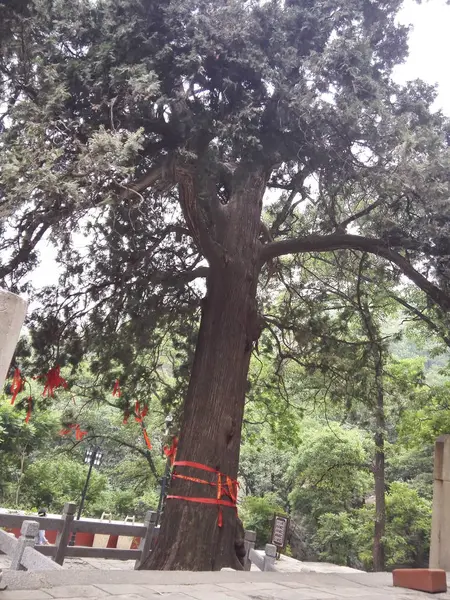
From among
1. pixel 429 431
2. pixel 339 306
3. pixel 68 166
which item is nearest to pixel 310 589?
pixel 68 166

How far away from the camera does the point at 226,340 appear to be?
6.13m

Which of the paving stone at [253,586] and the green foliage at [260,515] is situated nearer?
the paving stone at [253,586]

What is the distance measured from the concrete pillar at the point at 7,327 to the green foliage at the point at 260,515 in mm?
17436

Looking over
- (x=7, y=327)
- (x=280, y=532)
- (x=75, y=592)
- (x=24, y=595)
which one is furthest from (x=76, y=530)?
(x=7, y=327)

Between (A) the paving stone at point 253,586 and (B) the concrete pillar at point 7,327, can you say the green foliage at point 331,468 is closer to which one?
(A) the paving stone at point 253,586

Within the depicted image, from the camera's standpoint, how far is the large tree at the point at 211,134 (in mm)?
4840

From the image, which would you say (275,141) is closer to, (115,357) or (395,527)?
(115,357)

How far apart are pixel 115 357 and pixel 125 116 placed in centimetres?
451

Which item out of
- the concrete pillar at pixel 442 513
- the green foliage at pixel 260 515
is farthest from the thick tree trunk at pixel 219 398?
the green foliage at pixel 260 515

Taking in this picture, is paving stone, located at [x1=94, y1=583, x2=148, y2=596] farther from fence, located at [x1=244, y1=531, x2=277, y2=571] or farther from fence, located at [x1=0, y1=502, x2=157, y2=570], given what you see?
fence, located at [x1=244, y1=531, x2=277, y2=571]

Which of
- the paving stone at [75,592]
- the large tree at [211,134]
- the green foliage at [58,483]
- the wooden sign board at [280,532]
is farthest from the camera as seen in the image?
the green foliage at [58,483]

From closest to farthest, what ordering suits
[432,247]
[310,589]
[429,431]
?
[310,589] < [432,247] < [429,431]

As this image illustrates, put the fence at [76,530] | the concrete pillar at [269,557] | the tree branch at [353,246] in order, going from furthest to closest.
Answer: the fence at [76,530]
the concrete pillar at [269,557]
the tree branch at [353,246]

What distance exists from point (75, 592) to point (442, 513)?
5203 mm
